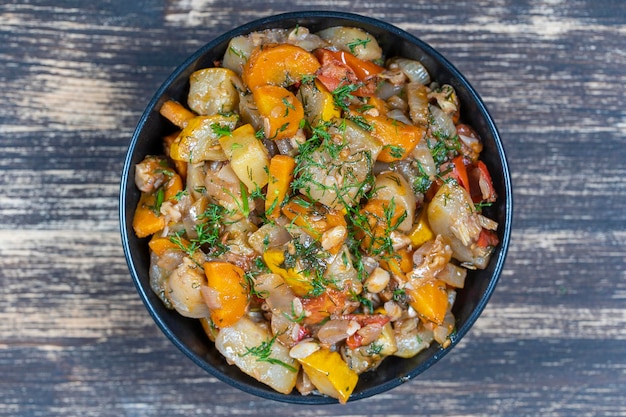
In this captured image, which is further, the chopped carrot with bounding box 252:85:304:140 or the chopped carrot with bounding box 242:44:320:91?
the chopped carrot with bounding box 242:44:320:91

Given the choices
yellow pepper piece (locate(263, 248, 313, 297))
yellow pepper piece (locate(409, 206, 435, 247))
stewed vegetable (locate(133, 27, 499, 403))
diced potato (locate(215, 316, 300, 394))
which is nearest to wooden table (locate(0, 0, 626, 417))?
stewed vegetable (locate(133, 27, 499, 403))

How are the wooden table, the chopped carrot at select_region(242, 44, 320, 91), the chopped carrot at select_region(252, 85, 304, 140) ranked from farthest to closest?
the wooden table
the chopped carrot at select_region(242, 44, 320, 91)
the chopped carrot at select_region(252, 85, 304, 140)

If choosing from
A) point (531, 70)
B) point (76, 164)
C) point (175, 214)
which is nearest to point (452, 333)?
point (175, 214)

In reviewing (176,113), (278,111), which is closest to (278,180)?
(278,111)

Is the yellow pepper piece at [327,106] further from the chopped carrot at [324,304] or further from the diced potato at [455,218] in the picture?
the chopped carrot at [324,304]

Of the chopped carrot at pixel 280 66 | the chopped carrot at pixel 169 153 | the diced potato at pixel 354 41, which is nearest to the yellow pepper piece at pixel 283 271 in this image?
the chopped carrot at pixel 169 153

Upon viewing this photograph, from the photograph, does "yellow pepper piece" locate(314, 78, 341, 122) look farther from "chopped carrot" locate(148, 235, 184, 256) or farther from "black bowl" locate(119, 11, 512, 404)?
"chopped carrot" locate(148, 235, 184, 256)

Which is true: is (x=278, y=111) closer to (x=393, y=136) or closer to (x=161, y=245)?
(x=393, y=136)
